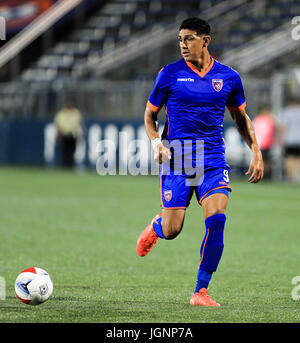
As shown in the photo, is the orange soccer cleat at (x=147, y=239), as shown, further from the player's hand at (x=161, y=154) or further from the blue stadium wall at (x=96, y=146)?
the blue stadium wall at (x=96, y=146)

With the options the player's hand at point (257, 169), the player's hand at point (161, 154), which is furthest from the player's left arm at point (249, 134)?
the player's hand at point (161, 154)

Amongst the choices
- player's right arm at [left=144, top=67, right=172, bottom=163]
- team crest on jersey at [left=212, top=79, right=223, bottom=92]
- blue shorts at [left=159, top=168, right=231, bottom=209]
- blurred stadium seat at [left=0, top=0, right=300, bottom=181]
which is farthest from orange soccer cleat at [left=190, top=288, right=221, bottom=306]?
blurred stadium seat at [left=0, top=0, right=300, bottom=181]

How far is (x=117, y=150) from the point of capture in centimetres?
2580

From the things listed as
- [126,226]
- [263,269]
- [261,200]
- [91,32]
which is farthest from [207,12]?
[263,269]

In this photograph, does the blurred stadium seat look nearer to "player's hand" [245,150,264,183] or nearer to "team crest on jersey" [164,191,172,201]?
"player's hand" [245,150,264,183]

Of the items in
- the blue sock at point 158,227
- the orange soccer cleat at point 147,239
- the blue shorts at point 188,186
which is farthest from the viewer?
the orange soccer cleat at point 147,239

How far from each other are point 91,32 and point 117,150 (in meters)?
9.73

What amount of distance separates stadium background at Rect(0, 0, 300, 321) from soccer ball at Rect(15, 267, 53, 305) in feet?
25.0

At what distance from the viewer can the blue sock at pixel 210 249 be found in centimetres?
679

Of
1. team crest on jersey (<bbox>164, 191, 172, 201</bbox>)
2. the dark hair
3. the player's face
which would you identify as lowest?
team crest on jersey (<bbox>164, 191, 172, 201</bbox>)

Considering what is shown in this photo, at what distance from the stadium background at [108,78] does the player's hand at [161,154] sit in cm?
761

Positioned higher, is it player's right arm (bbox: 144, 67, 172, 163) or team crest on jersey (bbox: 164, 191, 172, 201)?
player's right arm (bbox: 144, 67, 172, 163)

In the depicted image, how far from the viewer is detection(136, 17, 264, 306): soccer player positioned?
693 centimetres
